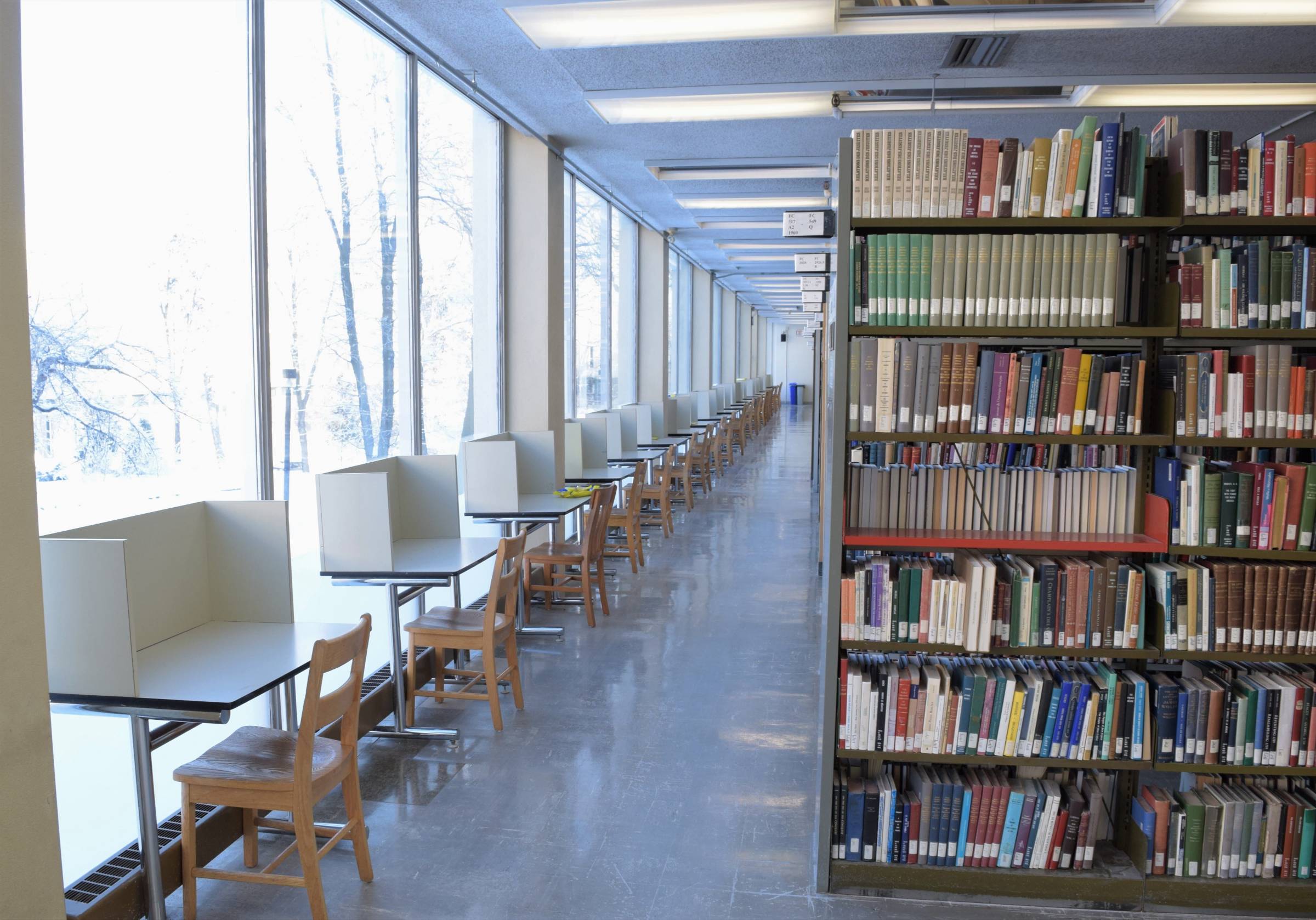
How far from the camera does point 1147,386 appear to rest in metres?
2.85

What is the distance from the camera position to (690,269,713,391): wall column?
→ 16.6 meters

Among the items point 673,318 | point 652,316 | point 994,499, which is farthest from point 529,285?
point 673,318

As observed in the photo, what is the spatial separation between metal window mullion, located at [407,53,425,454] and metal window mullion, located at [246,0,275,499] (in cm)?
151

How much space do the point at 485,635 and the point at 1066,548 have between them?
235 centimetres

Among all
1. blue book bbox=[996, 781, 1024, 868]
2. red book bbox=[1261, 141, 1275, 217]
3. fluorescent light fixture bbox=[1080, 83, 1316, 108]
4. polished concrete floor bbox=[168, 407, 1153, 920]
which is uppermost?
fluorescent light fixture bbox=[1080, 83, 1316, 108]

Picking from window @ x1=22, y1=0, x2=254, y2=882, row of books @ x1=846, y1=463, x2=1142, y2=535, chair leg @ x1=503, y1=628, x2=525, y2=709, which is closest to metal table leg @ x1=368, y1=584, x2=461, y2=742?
chair leg @ x1=503, y1=628, x2=525, y2=709

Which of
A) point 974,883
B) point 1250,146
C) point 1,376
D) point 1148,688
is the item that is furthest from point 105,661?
point 1250,146

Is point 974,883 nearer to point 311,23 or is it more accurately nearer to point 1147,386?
point 1147,386

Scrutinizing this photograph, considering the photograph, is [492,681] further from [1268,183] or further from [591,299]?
[591,299]

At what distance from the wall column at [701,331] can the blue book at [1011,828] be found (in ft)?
44.2

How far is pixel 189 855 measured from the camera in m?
2.71

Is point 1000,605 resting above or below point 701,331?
below

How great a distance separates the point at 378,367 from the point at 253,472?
133 cm

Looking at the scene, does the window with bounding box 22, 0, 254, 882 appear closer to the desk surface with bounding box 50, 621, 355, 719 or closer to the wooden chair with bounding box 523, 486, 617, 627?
the desk surface with bounding box 50, 621, 355, 719
